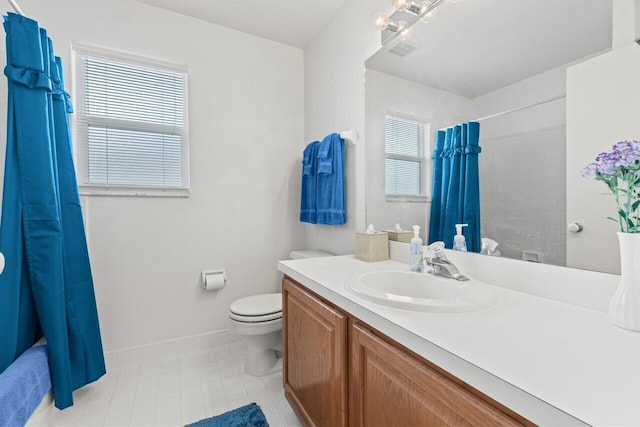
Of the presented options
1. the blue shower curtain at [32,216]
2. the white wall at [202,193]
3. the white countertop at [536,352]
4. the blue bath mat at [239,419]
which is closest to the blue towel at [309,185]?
the white wall at [202,193]

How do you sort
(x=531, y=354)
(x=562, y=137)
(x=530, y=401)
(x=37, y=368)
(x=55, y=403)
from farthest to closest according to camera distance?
(x=55, y=403) → (x=37, y=368) → (x=562, y=137) → (x=531, y=354) → (x=530, y=401)

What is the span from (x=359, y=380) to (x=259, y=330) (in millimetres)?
1029

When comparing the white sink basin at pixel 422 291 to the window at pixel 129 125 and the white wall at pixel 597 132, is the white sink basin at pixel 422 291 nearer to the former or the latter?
the white wall at pixel 597 132

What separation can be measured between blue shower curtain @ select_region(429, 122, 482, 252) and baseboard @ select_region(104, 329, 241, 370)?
5.96 feet

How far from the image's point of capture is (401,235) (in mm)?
1656

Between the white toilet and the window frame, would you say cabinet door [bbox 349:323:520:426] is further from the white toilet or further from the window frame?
the white toilet

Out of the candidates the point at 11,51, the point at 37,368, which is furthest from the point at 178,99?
the point at 37,368

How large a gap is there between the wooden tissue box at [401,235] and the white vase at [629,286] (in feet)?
3.01

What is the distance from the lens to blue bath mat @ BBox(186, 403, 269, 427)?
1450mm

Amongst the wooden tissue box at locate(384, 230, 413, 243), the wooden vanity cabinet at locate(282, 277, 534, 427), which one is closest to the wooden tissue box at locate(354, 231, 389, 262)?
the wooden tissue box at locate(384, 230, 413, 243)

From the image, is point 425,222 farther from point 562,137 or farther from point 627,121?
point 627,121

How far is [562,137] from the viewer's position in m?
0.95

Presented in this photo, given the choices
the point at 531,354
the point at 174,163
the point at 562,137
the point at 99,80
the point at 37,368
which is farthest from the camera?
the point at 174,163

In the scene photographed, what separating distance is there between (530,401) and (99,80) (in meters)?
2.66
